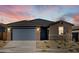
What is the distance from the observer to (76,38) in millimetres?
3223

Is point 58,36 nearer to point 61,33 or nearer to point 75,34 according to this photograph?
point 61,33

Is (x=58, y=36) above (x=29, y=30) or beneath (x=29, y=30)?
beneath

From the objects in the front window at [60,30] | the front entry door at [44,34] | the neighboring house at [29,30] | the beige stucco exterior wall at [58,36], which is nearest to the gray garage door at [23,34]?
the neighboring house at [29,30]

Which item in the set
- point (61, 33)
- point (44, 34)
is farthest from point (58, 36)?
point (44, 34)

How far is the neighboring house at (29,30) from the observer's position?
324 cm

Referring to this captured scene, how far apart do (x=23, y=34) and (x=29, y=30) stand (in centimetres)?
13

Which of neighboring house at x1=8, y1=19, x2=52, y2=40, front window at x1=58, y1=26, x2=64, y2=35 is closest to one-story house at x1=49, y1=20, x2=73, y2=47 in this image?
front window at x1=58, y1=26, x2=64, y2=35

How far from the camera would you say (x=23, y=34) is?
3.26m

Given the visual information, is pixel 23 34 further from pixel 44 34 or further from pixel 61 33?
pixel 61 33

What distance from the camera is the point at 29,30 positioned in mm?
3279

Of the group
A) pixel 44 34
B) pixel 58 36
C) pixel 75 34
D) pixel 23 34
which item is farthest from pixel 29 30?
pixel 75 34

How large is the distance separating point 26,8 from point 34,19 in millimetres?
244
